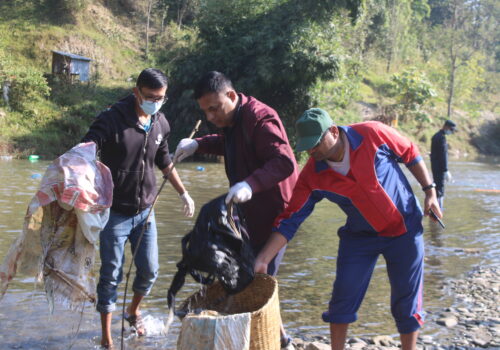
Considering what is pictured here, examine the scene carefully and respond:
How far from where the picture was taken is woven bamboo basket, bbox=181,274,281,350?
3.10 metres

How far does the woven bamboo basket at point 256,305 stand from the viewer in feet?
10.2

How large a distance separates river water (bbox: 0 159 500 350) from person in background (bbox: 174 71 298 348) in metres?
1.56

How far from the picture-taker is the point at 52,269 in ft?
12.9

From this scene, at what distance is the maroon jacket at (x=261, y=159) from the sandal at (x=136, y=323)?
1541 millimetres

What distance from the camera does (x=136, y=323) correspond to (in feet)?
16.1

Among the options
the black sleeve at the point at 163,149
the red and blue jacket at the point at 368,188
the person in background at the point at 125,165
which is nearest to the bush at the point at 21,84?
the black sleeve at the point at 163,149

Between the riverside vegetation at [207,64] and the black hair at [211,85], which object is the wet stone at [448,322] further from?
the riverside vegetation at [207,64]

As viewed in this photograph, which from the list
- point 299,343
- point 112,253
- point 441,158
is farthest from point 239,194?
point 441,158

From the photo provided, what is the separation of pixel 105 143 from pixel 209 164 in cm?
1908

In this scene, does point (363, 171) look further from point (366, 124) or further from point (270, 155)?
point (270, 155)

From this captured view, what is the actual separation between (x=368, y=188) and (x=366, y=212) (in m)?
0.17

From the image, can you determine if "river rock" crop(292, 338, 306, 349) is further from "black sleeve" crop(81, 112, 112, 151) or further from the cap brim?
"black sleeve" crop(81, 112, 112, 151)

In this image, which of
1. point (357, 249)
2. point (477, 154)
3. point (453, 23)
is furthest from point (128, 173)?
point (453, 23)

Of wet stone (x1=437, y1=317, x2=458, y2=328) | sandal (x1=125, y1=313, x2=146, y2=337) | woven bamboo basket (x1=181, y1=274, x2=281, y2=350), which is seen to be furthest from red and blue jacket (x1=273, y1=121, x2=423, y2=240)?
wet stone (x1=437, y1=317, x2=458, y2=328)
